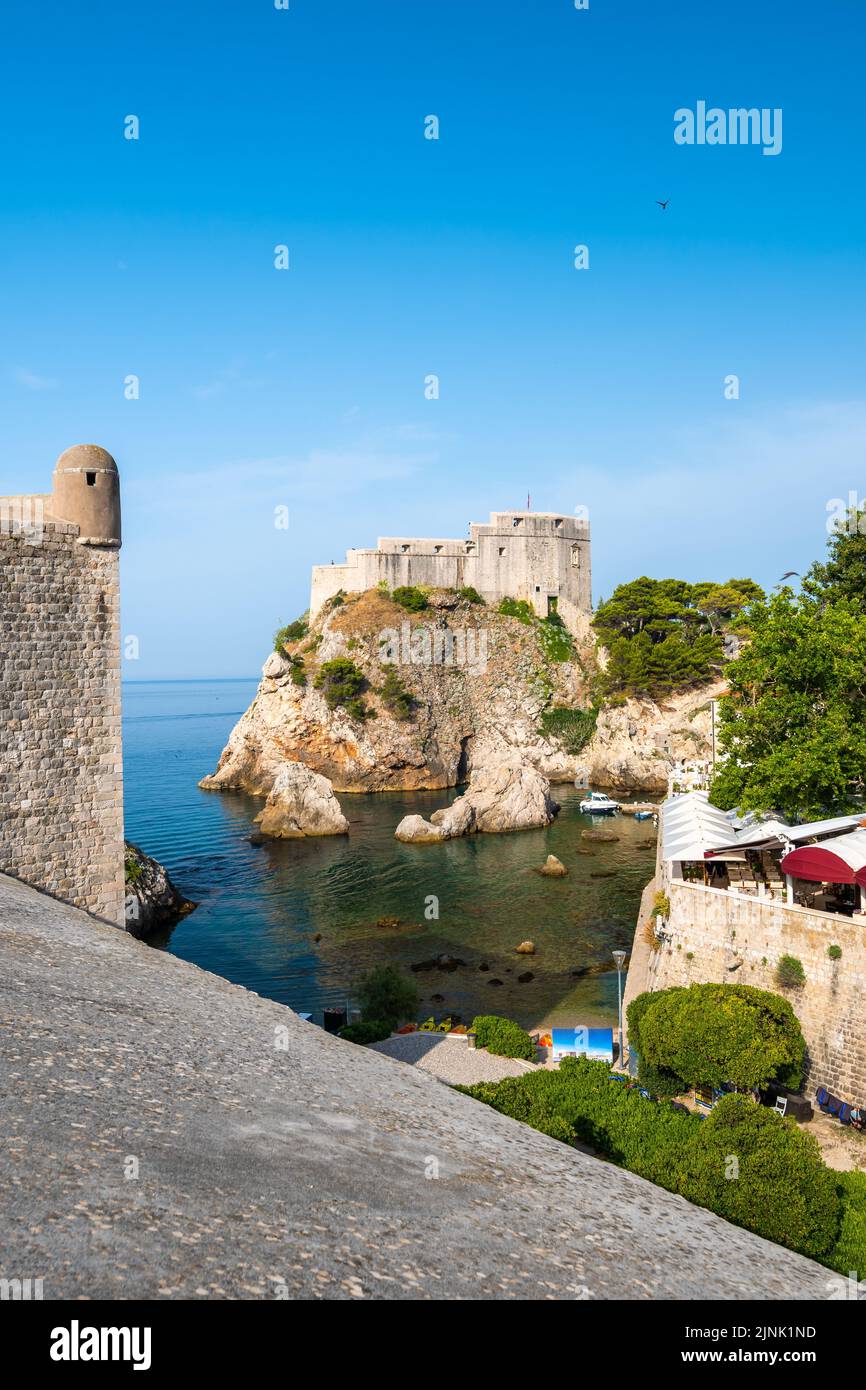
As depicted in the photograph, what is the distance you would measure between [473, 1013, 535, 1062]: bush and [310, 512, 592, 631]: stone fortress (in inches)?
2526

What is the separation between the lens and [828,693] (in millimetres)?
24500

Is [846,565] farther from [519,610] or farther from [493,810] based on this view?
[519,610]

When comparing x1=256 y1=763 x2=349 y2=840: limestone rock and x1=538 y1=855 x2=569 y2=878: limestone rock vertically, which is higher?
x1=256 y1=763 x2=349 y2=840: limestone rock

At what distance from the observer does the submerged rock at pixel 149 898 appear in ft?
115

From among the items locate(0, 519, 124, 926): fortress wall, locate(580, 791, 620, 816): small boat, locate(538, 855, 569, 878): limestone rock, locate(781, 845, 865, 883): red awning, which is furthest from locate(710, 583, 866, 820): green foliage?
locate(580, 791, 620, 816): small boat

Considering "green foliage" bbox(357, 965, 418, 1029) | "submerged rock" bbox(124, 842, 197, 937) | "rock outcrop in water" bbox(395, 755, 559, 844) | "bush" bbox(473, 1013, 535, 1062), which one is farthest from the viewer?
"rock outcrop in water" bbox(395, 755, 559, 844)

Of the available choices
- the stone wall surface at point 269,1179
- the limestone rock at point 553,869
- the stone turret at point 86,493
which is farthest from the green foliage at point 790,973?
the limestone rock at point 553,869

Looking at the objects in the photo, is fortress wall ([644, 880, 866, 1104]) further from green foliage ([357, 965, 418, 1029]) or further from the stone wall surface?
the stone wall surface

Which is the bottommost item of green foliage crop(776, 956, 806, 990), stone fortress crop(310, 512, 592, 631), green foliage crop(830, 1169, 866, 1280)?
green foliage crop(830, 1169, 866, 1280)

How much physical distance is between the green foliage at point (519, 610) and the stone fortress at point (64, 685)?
7052 centimetres

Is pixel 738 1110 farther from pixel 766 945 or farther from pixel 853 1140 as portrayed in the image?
pixel 766 945

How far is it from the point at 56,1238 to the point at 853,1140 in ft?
54.8

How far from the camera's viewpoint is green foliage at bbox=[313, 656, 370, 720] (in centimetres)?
7231
